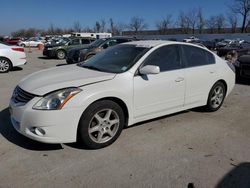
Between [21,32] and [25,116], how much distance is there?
395 feet

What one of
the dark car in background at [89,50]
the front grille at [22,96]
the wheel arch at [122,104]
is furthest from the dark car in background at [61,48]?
the wheel arch at [122,104]

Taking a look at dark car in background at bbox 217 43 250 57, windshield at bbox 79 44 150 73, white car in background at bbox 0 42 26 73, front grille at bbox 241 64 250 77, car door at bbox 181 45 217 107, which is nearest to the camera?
windshield at bbox 79 44 150 73

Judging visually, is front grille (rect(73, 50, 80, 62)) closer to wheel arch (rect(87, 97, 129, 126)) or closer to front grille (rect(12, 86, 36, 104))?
front grille (rect(12, 86, 36, 104))

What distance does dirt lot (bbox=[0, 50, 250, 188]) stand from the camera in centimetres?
295

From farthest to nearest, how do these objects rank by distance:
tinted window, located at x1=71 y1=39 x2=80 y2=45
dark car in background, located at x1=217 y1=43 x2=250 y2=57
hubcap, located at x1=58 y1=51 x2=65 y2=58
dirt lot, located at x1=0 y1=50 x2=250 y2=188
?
tinted window, located at x1=71 y1=39 x2=80 y2=45 < hubcap, located at x1=58 y1=51 x2=65 y2=58 < dark car in background, located at x1=217 y1=43 x2=250 y2=57 < dirt lot, located at x1=0 y1=50 x2=250 y2=188

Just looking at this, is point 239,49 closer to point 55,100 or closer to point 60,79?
point 60,79

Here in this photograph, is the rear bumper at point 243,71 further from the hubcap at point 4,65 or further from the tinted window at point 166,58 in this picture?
the hubcap at point 4,65

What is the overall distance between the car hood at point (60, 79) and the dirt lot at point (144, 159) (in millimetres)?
859

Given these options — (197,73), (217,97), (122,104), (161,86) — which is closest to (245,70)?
(217,97)

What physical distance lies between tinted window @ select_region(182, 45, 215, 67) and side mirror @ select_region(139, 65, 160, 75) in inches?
39.1

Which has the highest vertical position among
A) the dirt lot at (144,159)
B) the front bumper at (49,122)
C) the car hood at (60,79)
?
the car hood at (60,79)

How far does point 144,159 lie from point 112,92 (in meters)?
1.03

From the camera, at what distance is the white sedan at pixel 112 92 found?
10.9ft

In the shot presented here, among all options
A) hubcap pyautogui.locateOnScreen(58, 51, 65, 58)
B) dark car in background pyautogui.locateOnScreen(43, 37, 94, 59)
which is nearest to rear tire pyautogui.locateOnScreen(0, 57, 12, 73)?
dark car in background pyautogui.locateOnScreen(43, 37, 94, 59)
